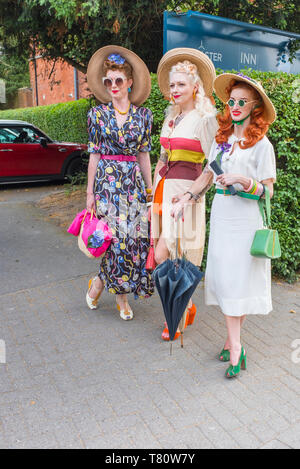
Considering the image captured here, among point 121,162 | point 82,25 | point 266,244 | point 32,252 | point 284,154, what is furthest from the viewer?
point 82,25

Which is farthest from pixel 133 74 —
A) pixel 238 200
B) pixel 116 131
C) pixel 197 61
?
pixel 238 200

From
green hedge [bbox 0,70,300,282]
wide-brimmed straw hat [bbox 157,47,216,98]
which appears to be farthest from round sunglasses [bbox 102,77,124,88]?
green hedge [bbox 0,70,300,282]

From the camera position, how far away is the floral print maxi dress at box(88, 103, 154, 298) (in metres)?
3.64

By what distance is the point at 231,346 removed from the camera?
3.09 metres

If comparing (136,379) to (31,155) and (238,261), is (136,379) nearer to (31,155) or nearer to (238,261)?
(238,261)

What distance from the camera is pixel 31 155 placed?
36.2 ft

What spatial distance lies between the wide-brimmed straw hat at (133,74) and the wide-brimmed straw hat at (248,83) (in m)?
0.92

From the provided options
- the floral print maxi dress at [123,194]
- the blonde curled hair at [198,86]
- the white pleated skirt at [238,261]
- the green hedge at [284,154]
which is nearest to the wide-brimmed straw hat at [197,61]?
the blonde curled hair at [198,86]

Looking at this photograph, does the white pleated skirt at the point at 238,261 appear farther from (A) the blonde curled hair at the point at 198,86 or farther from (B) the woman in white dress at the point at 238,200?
(A) the blonde curled hair at the point at 198,86

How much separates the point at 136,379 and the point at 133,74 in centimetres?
250

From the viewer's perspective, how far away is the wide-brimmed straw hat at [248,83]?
2715 millimetres

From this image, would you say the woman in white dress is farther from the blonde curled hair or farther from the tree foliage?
the tree foliage

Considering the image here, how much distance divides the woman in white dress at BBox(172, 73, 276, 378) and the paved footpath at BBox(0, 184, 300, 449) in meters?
0.30
